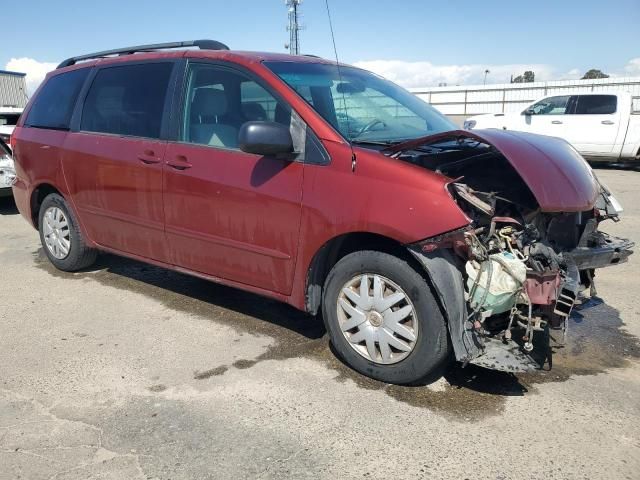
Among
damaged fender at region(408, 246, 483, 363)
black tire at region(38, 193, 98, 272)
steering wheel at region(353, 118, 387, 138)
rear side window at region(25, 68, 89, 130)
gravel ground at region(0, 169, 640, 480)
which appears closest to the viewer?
gravel ground at region(0, 169, 640, 480)

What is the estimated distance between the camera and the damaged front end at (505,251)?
9.71 feet

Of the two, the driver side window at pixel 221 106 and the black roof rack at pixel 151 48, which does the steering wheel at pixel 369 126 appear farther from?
the black roof rack at pixel 151 48

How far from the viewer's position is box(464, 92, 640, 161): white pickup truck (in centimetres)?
1306

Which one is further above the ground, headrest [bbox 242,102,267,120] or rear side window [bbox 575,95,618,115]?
headrest [bbox 242,102,267,120]

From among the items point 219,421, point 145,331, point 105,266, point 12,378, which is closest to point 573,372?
point 219,421

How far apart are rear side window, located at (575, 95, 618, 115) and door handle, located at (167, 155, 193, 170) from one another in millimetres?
12120

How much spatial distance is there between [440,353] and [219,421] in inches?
47.7

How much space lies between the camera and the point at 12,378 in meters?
3.37

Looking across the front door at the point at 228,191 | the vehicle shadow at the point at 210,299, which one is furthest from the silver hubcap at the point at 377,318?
the vehicle shadow at the point at 210,299

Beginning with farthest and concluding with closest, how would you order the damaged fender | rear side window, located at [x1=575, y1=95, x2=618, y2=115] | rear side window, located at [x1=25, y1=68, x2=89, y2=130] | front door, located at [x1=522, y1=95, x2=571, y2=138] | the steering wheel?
front door, located at [x1=522, y1=95, x2=571, y2=138], rear side window, located at [x1=575, y1=95, x2=618, y2=115], rear side window, located at [x1=25, y1=68, x2=89, y2=130], the steering wheel, the damaged fender

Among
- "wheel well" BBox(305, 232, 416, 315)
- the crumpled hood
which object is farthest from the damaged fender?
the crumpled hood

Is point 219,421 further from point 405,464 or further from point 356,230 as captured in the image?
point 356,230

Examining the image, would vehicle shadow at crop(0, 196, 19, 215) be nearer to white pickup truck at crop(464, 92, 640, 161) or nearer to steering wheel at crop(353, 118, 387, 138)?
steering wheel at crop(353, 118, 387, 138)

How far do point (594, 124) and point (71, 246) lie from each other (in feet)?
39.8
